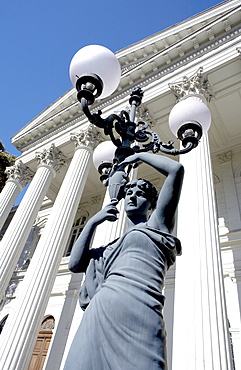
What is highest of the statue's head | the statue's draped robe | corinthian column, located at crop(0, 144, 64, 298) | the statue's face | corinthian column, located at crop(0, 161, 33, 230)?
corinthian column, located at crop(0, 161, 33, 230)

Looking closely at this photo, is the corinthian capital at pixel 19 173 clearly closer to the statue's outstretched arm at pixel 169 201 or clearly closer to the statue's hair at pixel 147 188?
the statue's hair at pixel 147 188

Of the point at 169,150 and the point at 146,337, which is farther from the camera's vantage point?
the point at 169,150

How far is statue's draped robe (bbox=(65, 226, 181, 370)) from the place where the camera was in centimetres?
125

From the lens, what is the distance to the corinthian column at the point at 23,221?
1091 centimetres

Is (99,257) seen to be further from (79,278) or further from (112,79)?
(79,278)

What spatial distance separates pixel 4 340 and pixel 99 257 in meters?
7.49

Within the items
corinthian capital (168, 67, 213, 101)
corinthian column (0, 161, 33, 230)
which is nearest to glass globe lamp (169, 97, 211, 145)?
corinthian capital (168, 67, 213, 101)

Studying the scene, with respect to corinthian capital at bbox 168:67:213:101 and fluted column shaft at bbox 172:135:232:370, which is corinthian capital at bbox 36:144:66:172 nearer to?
corinthian capital at bbox 168:67:213:101

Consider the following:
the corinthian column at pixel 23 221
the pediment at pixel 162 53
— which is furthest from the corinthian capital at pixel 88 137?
the corinthian column at pixel 23 221

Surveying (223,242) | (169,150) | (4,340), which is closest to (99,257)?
(169,150)

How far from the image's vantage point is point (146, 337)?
1.28m

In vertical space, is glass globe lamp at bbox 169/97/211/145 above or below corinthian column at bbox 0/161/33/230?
below

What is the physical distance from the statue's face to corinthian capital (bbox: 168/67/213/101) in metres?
8.60

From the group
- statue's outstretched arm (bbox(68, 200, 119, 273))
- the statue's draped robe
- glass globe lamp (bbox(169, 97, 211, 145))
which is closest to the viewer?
the statue's draped robe
